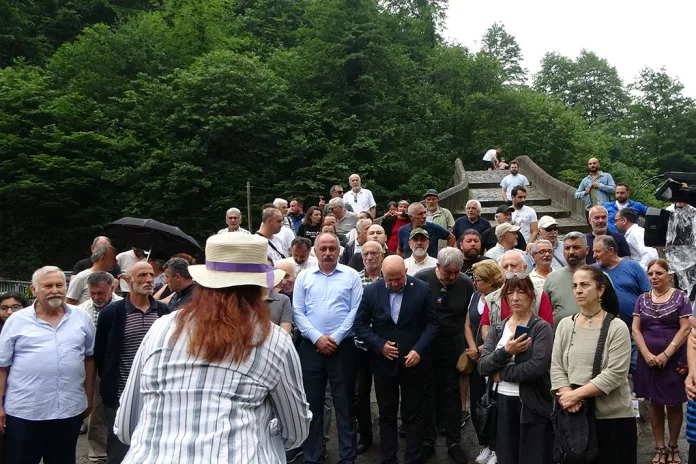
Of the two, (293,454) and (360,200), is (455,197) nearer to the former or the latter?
(360,200)

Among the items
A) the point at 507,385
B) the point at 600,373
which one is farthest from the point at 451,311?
the point at 600,373

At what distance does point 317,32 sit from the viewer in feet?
90.9

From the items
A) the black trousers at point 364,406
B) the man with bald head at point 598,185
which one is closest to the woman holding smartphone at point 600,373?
the black trousers at point 364,406

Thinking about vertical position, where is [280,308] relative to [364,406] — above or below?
above

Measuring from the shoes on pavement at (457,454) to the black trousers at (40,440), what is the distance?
3.29 metres

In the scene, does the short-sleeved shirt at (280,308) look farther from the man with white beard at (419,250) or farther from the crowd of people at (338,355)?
the man with white beard at (419,250)

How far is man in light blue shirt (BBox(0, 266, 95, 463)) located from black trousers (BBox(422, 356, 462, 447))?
10.1 feet

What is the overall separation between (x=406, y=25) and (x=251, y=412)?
38.3 meters

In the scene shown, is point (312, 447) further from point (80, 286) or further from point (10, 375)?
point (80, 286)

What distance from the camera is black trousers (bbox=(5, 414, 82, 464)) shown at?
4.76 m

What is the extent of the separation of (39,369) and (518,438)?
3616mm

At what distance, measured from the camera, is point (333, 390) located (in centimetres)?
589

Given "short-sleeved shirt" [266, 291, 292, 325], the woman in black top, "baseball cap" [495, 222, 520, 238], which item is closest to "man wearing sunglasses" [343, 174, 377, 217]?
the woman in black top

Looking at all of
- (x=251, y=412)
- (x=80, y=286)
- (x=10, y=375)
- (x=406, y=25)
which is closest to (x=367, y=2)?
(x=406, y=25)
